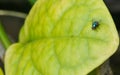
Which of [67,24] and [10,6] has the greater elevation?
[67,24]

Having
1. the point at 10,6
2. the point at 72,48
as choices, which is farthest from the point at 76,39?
the point at 10,6

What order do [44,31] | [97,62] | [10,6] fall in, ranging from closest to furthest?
[97,62], [44,31], [10,6]

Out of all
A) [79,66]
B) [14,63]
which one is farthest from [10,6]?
[79,66]

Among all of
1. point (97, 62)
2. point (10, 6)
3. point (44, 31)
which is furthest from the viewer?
point (10, 6)

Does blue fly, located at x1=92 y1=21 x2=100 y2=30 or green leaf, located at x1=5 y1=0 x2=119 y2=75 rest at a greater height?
blue fly, located at x1=92 y1=21 x2=100 y2=30

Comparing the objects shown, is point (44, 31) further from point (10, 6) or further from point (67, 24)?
point (10, 6)

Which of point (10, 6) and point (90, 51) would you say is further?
point (10, 6)

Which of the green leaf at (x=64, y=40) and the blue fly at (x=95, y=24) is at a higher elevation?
the blue fly at (x=95, y=24)
